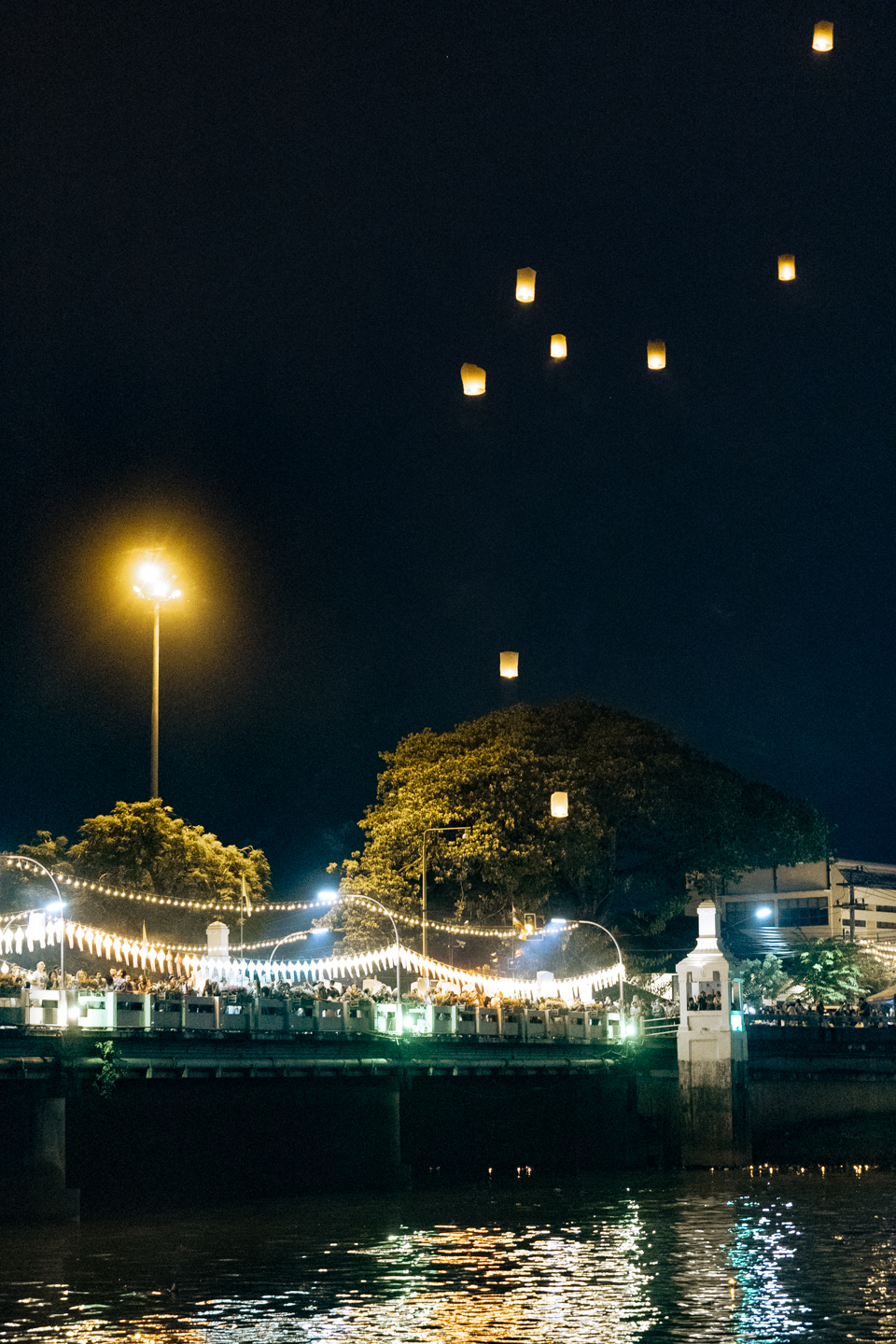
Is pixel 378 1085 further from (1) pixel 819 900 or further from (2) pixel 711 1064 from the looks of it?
(1) pixel 819 900

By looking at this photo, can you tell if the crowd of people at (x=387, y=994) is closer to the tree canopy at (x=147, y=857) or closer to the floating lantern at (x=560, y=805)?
the tree canopy at (x=147, y=857)

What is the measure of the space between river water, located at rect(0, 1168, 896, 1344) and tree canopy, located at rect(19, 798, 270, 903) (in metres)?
31.7

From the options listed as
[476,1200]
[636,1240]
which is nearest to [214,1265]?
[636,1240]

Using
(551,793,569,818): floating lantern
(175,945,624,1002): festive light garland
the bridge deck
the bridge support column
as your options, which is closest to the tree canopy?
(175,945,624,1002): festive light garland

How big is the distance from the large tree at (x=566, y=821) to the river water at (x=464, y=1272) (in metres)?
33.6

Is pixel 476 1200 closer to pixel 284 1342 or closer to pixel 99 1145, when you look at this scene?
pixel 99 1145

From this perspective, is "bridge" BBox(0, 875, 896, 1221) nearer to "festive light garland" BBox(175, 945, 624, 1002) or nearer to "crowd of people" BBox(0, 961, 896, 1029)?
"festive light garland" BBox(175, 945, 624, 1002)

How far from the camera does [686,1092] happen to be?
224ft

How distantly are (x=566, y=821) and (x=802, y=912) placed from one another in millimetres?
70650

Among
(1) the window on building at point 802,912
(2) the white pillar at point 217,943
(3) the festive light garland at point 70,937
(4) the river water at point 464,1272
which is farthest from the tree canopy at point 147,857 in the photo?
(1) the window on building at point 802,912

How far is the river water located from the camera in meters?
31.0

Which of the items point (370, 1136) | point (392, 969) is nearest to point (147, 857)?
point (392, 969)

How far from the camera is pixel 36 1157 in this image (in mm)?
45531

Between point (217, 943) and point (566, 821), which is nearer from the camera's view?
point (217, 943)
